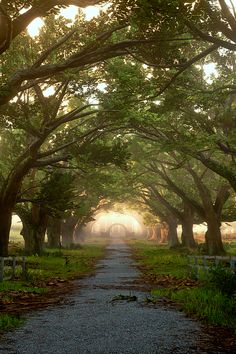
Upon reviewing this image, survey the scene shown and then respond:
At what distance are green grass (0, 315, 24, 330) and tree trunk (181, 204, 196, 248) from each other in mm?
30502

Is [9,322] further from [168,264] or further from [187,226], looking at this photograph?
[187,226]

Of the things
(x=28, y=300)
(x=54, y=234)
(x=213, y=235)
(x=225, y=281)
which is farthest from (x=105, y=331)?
(x=54, y=234)

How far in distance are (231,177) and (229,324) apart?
13.4 m

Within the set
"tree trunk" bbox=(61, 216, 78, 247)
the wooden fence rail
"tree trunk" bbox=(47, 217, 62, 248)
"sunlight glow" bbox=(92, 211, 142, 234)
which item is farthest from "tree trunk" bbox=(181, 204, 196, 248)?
"sunlight glow" bbox=(92, 211, 142, 234)

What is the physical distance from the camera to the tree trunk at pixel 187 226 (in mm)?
36625

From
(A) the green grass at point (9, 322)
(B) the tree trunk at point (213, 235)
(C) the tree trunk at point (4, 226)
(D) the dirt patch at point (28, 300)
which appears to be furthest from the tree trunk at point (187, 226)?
(A) the green grass at point (9, 322)

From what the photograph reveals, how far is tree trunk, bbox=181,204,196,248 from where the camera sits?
120ft

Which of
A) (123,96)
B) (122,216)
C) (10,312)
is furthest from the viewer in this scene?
(122,216)

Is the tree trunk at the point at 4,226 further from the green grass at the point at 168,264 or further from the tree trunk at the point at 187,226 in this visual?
the tree trunk at the point at 187,226

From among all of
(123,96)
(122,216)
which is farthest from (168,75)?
(122,216)

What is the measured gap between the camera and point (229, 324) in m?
6.89

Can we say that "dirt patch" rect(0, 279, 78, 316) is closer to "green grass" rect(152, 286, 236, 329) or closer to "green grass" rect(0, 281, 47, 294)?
"green grass" rect(0, 281, 47, 294)

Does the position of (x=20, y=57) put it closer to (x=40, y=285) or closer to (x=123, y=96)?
(x=123, y=96)

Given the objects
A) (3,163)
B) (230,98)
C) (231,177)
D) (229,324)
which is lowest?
(229,324)
